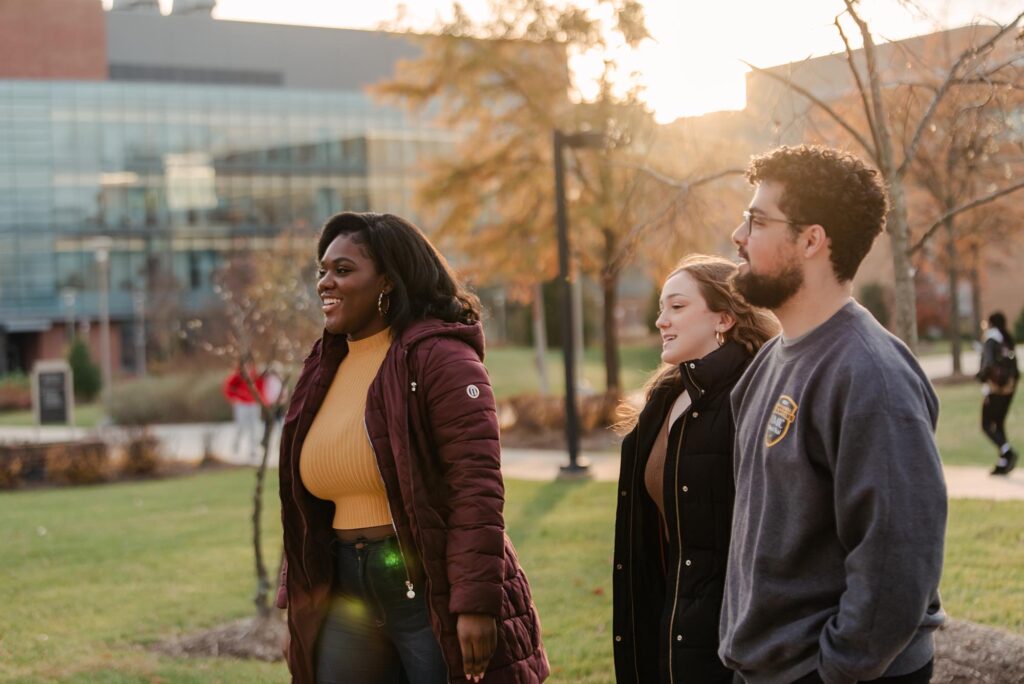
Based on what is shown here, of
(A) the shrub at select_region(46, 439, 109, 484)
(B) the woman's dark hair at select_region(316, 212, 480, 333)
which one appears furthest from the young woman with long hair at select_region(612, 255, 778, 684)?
(A) the shrub at select_region(46, 439, 109, 484)

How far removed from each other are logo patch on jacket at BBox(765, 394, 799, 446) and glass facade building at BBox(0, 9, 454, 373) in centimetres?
6210

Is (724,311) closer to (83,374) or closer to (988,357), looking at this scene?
(988,357)

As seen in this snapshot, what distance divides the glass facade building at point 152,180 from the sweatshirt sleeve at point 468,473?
201ft

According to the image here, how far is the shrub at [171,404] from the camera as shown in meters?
34.0

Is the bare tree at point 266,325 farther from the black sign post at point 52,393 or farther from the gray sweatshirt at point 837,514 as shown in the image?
the gray sweatshirt at point 837,514

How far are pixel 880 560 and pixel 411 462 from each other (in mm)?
1421

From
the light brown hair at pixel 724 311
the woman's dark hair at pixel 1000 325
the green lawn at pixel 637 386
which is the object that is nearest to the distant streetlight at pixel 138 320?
the green lawn at pixel 637 386

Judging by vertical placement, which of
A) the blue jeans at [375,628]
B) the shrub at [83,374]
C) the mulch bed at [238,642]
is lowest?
the shrub at [83,374]

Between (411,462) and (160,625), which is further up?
(411,462)

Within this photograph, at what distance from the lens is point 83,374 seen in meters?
46.4

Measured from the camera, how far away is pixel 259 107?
71375 millimetres

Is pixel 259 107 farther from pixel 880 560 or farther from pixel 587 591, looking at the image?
pixel 880 560

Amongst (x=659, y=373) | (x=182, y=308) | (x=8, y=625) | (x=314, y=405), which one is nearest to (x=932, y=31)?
(x=659, y=373)

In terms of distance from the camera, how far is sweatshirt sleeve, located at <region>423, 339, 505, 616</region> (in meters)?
3.29
